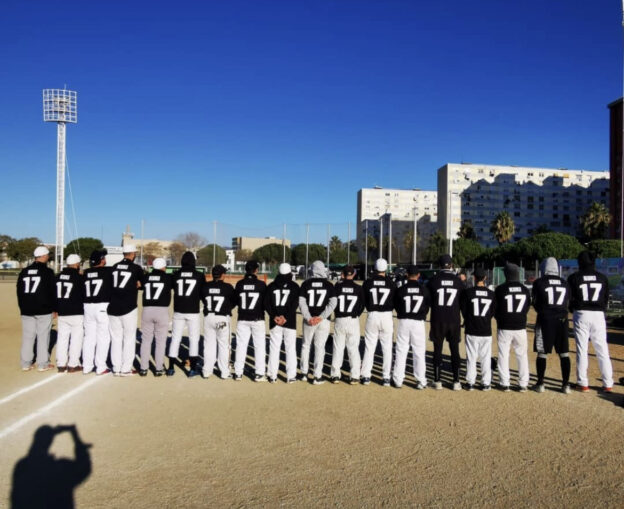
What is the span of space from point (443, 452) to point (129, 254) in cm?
611

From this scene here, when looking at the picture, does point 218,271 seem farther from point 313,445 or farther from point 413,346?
point 313,445

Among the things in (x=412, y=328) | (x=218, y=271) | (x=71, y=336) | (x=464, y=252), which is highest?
(x=464, y=252)

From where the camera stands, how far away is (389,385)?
24.1 ft

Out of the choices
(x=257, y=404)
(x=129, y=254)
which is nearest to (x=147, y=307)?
(x=129, y=254)

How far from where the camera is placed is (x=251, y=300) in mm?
7348

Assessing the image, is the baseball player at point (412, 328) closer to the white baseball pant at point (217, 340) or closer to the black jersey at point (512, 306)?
the black jersey at point (512, 306)

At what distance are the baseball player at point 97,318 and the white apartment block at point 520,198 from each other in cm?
10999

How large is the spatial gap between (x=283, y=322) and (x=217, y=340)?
Result: 1243 mm

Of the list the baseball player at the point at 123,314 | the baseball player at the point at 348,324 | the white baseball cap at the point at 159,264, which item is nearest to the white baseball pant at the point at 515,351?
the baseball player at the point at 348,324

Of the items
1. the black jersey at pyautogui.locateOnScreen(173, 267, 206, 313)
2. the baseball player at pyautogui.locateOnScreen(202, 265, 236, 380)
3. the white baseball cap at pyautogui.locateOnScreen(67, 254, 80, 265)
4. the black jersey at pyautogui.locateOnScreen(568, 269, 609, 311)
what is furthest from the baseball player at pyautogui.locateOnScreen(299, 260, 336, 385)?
the white baseball cap at pyautogui.locateOnScreen(67, 254, 80, 265)

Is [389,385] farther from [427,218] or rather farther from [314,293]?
[427,218]

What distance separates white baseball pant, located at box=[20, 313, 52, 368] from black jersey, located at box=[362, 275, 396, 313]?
5625 mm

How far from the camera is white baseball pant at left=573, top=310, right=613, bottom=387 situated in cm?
697

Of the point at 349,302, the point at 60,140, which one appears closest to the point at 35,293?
the point at 349,302
